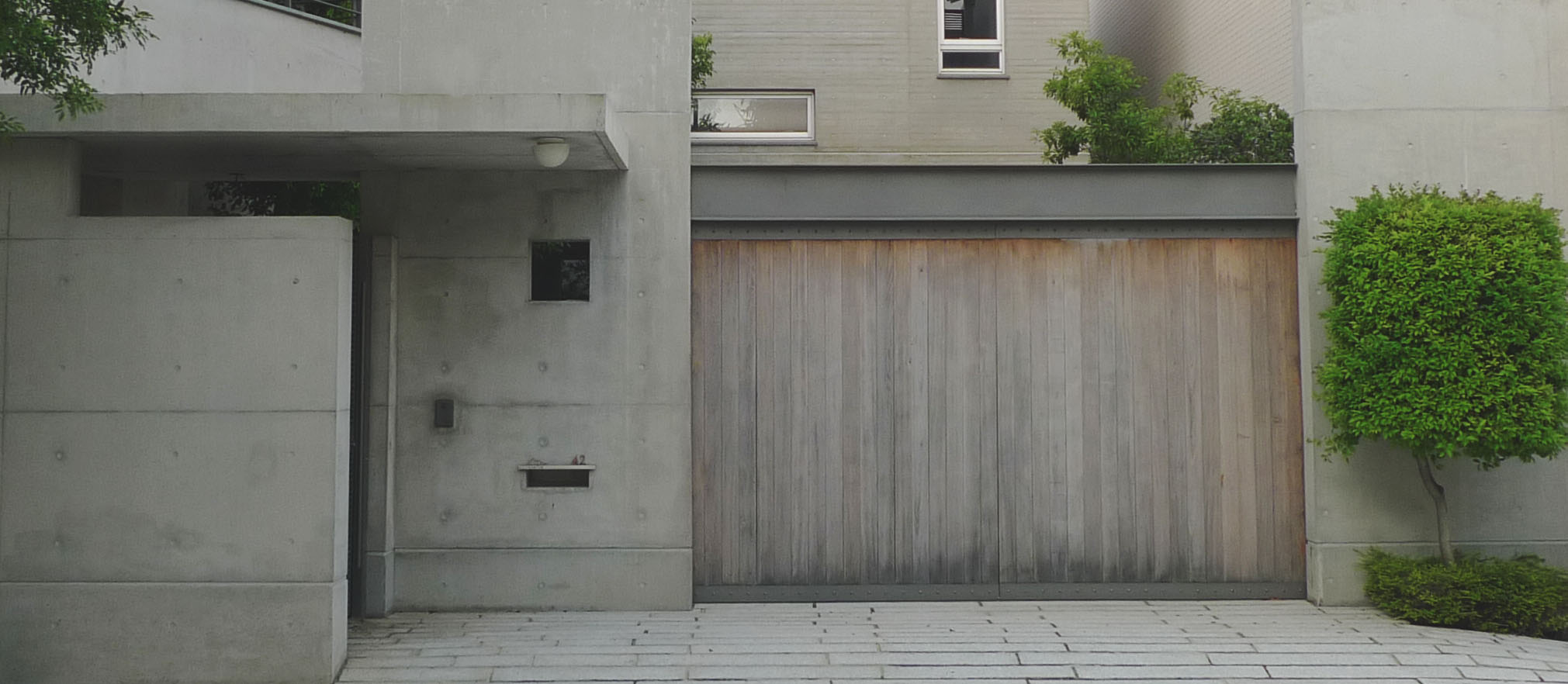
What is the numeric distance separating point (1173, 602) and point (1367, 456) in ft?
5.42

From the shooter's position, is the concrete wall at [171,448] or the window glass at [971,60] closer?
the concrete wall at [171,448]

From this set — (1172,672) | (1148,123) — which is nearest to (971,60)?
(1148,123)

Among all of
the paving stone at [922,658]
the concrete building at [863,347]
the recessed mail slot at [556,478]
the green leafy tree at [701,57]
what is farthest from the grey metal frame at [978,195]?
the green leafy tree at [701,57]

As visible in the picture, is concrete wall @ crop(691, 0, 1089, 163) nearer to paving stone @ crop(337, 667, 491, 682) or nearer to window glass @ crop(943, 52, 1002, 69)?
window glass @ crop(943, 52, 1002, 69)

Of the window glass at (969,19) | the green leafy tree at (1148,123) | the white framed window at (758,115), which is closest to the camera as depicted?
the green leafy tree at (1148,123)

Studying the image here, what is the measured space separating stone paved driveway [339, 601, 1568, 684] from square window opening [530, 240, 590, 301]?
2159 millimetres

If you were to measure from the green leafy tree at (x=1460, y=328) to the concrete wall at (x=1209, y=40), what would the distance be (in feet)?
5.37

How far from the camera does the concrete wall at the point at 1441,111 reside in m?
8.30

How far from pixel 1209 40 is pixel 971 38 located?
3096mm

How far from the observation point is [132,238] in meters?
6.68

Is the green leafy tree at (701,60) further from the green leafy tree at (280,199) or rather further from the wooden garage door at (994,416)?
the wooden garage door at (994,416)

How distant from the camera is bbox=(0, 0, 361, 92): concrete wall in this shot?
10.7m

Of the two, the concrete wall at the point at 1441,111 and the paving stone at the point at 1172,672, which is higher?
the concrete wall at the point at 1441,111

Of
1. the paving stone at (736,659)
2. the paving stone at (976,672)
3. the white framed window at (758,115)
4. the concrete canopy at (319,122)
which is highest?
the white framed window at (758,115)
